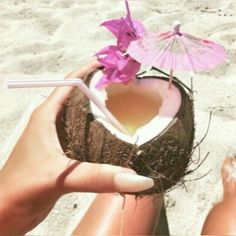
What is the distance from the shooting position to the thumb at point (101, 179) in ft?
3.27

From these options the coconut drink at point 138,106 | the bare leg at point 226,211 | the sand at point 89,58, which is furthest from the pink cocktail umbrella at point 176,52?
the sand at point 89,58

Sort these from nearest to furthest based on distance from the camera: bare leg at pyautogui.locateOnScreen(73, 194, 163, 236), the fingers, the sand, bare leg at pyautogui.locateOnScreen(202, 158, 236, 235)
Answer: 1. the fingers
2. bare leg at pyautogui.locateOnScreen(202, 158, 236, 235)
3. bare leg at pyautogui.locateOnScreen(73, 194, 163, 236)
4. the sand

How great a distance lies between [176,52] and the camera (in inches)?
39.4

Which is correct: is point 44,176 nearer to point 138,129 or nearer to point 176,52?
point 138,129

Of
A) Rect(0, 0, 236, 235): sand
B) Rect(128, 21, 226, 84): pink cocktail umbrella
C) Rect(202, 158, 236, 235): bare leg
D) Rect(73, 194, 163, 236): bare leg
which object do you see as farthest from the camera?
Rect(0, 0, 236, 235): sand

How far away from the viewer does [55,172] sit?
1105 millimetres

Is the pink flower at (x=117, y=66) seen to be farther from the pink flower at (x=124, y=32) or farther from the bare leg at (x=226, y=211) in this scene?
the bare leg at (x=226, y=211)

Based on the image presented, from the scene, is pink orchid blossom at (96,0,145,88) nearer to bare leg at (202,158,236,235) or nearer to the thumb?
the thumb

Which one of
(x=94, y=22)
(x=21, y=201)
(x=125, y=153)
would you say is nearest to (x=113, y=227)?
(x=21, y=201)

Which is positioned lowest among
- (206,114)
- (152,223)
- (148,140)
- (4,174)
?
(152,223)

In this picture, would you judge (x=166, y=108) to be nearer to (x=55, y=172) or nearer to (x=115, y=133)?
(x=115, y=133)

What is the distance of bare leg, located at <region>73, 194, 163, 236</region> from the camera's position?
150cm

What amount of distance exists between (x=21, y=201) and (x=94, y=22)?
4.74ft

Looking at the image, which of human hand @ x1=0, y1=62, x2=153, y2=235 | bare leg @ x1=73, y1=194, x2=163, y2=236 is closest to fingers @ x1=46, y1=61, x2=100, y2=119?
human hand @ x1=0, y1=62, x2=153, y2=235
